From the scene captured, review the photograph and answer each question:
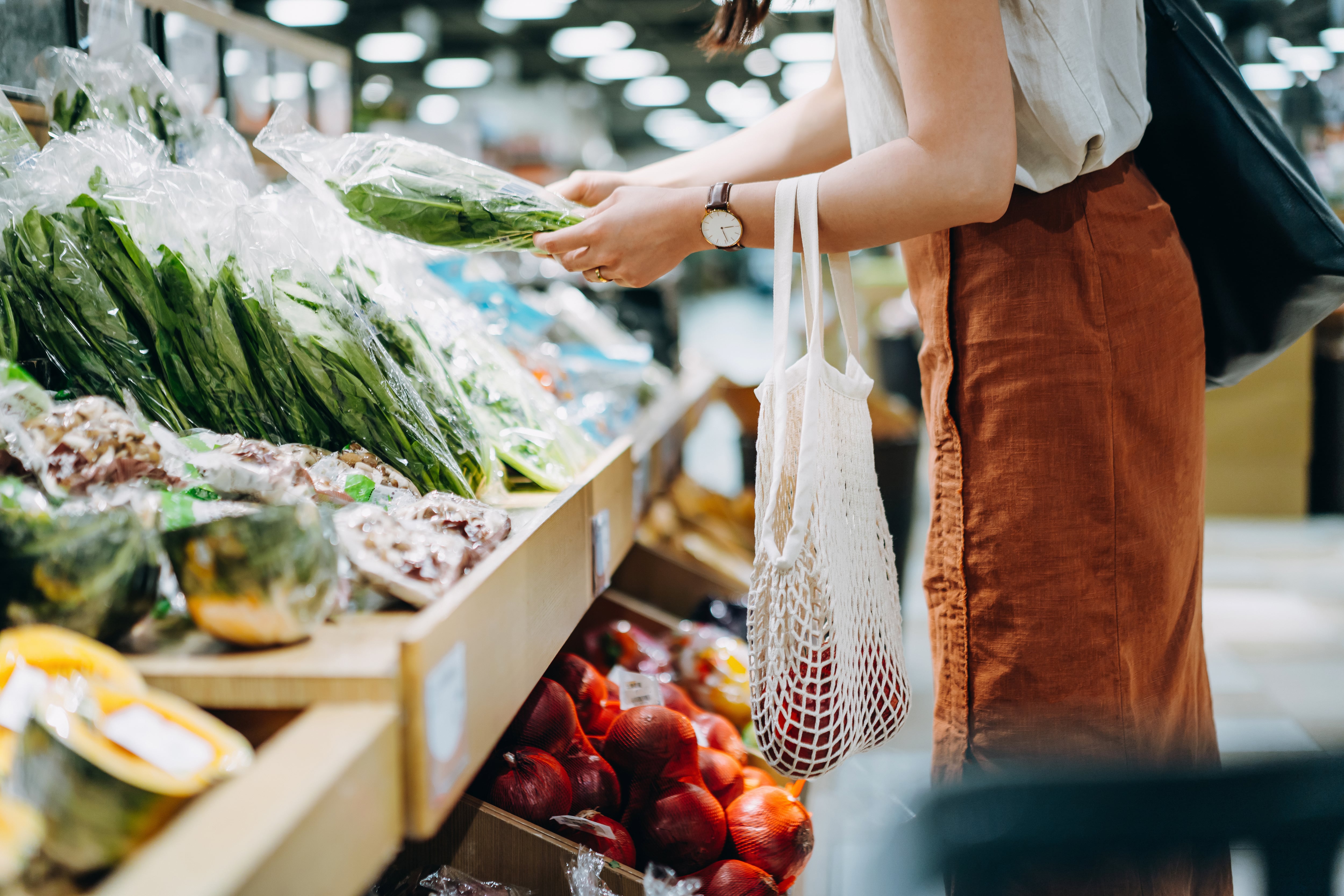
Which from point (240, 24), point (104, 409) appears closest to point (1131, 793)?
point (104, 409)

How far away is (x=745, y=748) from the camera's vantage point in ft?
4.92

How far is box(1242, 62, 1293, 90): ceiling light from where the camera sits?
39.5ft

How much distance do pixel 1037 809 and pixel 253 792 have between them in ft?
1.27

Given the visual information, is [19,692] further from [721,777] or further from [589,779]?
[721,777]

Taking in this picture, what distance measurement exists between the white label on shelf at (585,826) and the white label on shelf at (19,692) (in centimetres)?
67

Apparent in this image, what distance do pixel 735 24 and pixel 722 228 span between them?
0.41 meters

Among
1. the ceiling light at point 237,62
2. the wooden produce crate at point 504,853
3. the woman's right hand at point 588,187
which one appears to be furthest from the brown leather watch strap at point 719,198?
the ceiling light at point 237,62

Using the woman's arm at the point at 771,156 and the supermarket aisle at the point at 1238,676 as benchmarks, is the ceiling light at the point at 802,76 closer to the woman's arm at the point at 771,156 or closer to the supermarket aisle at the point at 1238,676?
the supermarket aisle at the point at 1238,676

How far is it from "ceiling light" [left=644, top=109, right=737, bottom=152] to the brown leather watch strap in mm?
19117

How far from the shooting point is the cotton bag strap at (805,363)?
91cm

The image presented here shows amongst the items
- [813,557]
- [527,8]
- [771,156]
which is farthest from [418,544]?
[527,8]

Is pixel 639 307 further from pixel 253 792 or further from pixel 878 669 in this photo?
pixel 253 792

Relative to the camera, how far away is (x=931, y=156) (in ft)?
2.94

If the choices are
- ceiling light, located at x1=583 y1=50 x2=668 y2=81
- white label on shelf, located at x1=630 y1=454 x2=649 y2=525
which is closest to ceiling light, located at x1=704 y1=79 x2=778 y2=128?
ceiling light, located at x1=583 y1=50 x2=668 y2=81
